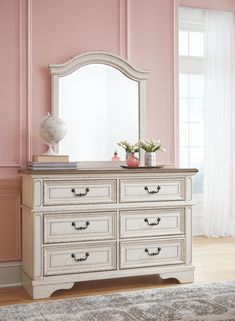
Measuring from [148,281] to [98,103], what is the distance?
4.92 ft

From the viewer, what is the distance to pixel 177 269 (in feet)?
12.9

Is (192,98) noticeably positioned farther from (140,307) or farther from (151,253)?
(140,307)

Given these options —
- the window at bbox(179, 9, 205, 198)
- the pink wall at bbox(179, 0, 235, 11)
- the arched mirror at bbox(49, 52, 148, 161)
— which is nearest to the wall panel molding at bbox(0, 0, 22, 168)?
the arched mirror at bbox(49, 52, 148, 161)

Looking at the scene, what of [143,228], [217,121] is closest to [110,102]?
[143,228]

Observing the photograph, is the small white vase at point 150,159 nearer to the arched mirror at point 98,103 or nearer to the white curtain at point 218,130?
the arched mirror at point 98,103

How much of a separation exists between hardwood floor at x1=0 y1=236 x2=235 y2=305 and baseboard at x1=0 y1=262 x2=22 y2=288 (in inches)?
3.4

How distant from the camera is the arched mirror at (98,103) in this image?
4129mm

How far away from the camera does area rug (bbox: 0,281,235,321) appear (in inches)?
123

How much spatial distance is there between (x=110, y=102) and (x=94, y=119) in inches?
8.0

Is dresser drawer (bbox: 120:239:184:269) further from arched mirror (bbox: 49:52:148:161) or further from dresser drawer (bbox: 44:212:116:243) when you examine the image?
Answer: arched mirror (bbox: 49:52:148:161)

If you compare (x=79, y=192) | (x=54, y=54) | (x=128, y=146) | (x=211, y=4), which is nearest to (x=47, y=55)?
(x=54, y=54)

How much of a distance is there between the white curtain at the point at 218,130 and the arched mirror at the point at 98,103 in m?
1.89

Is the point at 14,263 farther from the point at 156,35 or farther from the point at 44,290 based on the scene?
the point at 156,35

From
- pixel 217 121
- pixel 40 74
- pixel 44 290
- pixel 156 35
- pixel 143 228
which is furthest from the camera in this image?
pixel 217 121
